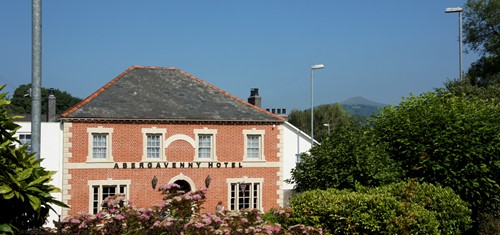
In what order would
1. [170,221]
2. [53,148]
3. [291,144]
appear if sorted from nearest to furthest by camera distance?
[170,221] < [53,148] < [291,144]

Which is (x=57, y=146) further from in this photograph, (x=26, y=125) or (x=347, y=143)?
(x=347, y=143)

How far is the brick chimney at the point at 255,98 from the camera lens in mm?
48344

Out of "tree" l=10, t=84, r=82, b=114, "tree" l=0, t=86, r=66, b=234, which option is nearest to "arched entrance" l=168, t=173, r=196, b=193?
"tree" l=0, t=86, r=66, b=234

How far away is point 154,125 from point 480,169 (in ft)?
66.2

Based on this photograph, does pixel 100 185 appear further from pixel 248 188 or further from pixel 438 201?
pixel 438 201

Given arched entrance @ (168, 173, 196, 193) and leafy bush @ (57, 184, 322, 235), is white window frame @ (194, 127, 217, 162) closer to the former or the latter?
arched entrance @ (168, 173, 196, 193)

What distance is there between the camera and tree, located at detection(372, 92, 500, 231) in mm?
23344

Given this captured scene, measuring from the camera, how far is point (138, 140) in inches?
1491

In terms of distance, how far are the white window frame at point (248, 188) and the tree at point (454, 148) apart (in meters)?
16.1

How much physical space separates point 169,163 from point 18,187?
1140 inches

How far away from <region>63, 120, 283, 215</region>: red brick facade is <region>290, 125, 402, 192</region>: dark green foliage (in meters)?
14.3

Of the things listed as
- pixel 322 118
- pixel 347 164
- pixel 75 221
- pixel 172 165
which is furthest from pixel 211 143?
pixel 322 118

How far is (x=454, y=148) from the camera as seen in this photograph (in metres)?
23.5

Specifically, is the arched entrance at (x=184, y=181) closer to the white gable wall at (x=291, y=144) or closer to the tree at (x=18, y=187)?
the white gable wall at (x=291, y=144)
